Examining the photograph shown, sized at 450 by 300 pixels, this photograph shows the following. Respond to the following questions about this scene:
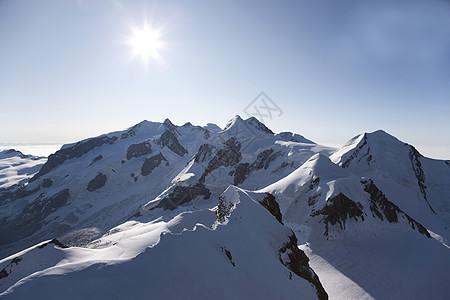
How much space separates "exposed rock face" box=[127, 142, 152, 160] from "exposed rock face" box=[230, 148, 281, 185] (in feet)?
250

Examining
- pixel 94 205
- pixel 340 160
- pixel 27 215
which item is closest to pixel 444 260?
pixel 340 160

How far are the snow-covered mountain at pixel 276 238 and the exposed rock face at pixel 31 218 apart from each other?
6.44m

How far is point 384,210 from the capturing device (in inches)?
1072

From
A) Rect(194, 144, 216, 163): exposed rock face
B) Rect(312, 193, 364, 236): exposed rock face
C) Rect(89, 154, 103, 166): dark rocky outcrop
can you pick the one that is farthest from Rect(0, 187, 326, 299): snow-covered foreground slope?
Rect(89, 154, 103, 166): dark rocky outcrop

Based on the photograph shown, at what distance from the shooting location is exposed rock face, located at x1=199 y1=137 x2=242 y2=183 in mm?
73438

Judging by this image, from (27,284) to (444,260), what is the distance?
33824mm

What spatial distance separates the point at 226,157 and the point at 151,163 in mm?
58200

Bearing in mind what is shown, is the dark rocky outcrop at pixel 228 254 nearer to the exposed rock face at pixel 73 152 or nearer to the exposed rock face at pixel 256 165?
the exposed rock face at pixel 256 165

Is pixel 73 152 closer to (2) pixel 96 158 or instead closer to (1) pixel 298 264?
(2) pixel 96 158

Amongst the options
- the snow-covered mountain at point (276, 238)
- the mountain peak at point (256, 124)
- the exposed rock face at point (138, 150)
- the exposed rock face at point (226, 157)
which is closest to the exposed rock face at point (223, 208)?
the snow-covered mountain at point (276, 238)

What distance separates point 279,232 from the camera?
16781mm

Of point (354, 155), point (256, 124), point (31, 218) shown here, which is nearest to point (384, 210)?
point (354, 155)

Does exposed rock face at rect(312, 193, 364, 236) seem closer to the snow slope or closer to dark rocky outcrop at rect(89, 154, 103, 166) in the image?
the snow slope

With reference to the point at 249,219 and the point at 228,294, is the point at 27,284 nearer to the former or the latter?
the point at 228,294
